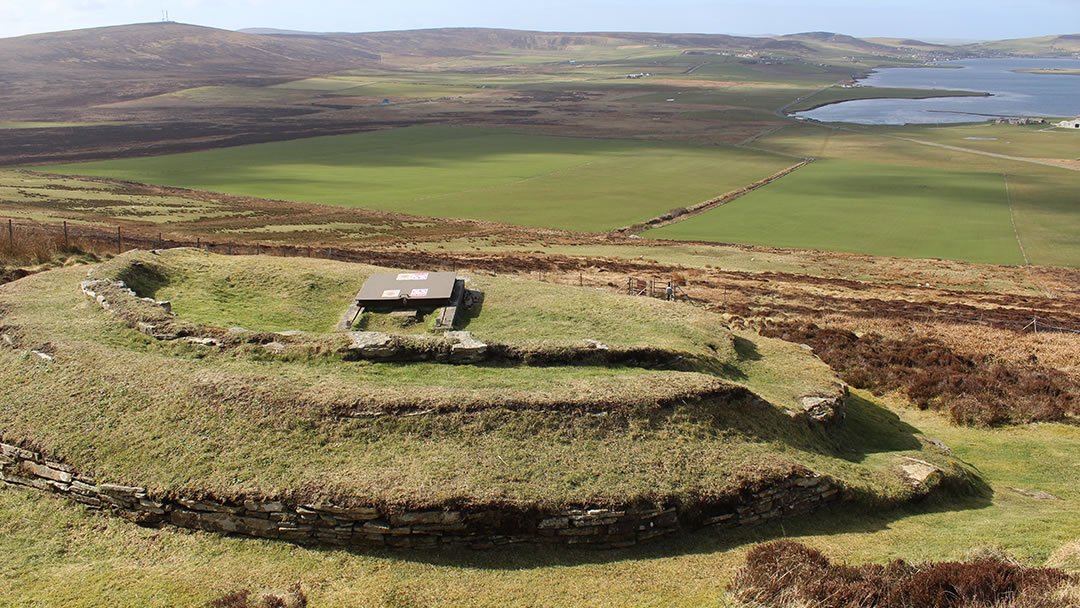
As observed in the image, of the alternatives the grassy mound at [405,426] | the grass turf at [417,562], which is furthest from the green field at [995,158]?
the grass turf at [417,562]

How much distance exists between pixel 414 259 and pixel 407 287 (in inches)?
891

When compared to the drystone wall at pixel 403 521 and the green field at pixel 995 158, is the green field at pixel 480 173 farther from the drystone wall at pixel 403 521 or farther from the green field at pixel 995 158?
the drystone wall at pixel 403 521

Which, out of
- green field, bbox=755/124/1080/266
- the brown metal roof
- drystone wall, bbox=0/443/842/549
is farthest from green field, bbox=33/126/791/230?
drystone wall, bbox=0/443/842/549

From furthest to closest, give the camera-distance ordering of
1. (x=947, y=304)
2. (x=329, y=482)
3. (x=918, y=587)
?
1. (x=947, y=304)
2. (x=329, y=482)
3. (x=918, y=587)

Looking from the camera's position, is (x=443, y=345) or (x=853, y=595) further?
(x=443, y=345)

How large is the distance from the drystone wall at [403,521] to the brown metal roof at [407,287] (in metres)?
9.91

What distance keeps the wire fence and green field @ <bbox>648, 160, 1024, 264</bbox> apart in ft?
64.6

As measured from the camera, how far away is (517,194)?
77938 millimetres

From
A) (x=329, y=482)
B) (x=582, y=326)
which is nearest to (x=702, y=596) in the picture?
(x=329, y=482)

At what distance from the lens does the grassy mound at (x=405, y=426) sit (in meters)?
14.4

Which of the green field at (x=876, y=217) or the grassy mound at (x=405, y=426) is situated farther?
the green field at (x=876, y=217)

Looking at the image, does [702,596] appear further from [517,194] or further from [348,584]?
[517,194]

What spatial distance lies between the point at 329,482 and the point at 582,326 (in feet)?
34.9

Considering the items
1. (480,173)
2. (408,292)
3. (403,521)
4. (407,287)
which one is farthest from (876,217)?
(403,521)
